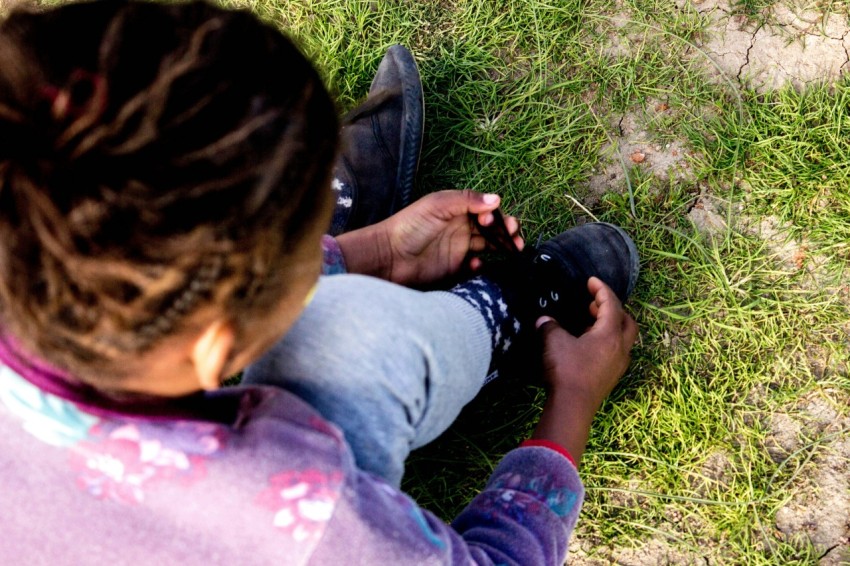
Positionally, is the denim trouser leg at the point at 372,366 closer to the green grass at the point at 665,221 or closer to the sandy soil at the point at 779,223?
the green grass at the point at 665,221

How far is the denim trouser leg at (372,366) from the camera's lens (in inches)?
46.8

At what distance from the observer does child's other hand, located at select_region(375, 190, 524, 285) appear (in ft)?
5.78

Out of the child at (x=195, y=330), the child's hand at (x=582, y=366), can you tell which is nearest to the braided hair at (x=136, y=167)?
the child at (x=195, y=330)

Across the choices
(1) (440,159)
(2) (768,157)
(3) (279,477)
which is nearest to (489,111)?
(1) (440,159)

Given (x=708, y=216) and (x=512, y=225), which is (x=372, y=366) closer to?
(x=512, y=225)

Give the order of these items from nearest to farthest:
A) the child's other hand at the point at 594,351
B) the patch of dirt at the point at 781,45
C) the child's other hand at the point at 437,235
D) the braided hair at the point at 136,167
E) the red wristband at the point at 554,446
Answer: the braided hair at the point at 136,167, the red wristband at the point at 554,446, the child's other hand at the point at 594,351, the child's other hand at the point at 437,235, the patch of dirt at the point at 781,45

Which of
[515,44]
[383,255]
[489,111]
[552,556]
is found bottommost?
[552,556]

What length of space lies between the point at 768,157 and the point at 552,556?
4.02 ft

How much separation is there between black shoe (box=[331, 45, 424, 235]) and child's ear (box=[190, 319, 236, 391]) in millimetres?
1070

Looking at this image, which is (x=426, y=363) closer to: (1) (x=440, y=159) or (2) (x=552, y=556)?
(2) (x=552, y=556)

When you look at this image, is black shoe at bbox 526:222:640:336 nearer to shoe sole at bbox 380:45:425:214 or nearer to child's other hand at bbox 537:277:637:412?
child's other hand at bbox 537:277:637:412

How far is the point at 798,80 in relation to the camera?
188 centimetres

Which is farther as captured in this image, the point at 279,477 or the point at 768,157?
the point at 768,157

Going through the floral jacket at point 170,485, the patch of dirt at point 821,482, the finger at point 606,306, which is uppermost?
the floral jacket at point 170,485
